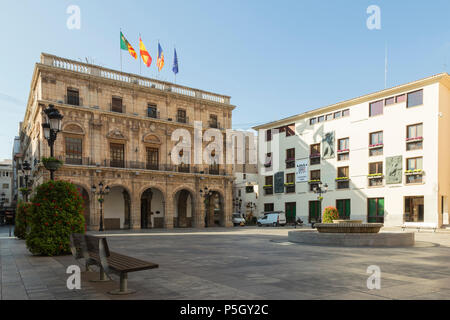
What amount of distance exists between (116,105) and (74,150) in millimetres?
5967

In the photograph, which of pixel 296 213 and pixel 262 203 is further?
pixel 262 203

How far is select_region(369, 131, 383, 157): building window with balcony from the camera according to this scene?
3522 centimetres

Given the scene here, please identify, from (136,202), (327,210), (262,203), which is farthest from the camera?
(262,203)

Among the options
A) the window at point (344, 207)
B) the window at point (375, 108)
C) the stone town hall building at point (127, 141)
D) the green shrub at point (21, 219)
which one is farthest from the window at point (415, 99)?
the green shrub at point (21, 219)

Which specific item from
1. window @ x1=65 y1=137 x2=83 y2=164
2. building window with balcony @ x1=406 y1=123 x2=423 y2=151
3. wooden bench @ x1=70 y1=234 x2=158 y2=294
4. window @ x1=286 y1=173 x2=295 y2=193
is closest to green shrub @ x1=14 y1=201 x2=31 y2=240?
window @ x1=65 y1=137 x2=83 y2=164

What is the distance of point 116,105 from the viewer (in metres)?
34.0

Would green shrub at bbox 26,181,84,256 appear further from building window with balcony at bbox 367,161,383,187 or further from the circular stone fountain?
building window with balcony at bbox 367,161,383,187

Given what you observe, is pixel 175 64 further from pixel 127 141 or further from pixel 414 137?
pixel 414 137

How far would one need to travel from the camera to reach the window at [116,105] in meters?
33.8

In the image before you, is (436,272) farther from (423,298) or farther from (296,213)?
(296,213)

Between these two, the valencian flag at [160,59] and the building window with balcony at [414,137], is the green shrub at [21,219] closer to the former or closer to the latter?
the valencian flag at [160,59]
